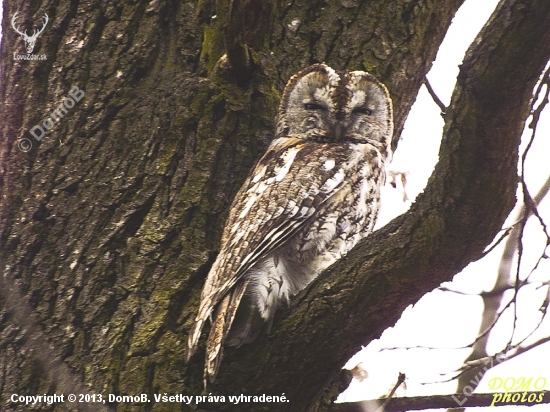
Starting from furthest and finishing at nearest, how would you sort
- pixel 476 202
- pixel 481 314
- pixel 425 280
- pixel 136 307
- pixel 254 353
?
1. pixel 481 314
2. pixel 136 307
3. pixel 254 353
4. pixel 425 280
5. pixel 476 202

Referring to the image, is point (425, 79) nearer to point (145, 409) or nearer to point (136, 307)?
point (136, 307)

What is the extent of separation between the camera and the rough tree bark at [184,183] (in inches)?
72.2

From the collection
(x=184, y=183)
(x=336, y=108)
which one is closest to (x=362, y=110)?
(x=336, y=108)

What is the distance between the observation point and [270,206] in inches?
102

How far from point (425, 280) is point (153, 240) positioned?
979 millimetres

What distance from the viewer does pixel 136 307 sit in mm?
Result: 2316

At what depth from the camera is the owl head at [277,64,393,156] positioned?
9.80 ft

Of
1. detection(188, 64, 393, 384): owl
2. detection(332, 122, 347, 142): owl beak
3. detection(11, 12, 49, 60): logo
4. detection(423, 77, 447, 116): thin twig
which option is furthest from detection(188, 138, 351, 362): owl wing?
detection(11, 12, 49, 60): logo

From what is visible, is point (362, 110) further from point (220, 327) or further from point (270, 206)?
point (220, 327)

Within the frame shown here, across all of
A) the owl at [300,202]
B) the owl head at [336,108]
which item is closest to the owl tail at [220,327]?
the owl at [300,202]

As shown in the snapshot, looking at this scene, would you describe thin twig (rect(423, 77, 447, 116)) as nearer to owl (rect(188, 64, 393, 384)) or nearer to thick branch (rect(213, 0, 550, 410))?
owl (rect(188, 64, 393, 384))

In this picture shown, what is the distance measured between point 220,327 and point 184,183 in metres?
0.60

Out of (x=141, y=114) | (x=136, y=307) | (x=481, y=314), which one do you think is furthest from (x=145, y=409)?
(x=481, y=314)

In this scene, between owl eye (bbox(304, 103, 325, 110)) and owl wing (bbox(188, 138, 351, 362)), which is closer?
owl wing (bbox(188, 138, 351, 362))
